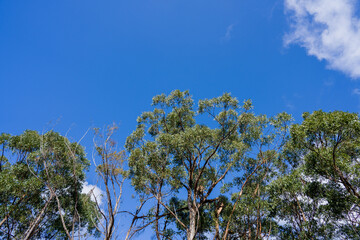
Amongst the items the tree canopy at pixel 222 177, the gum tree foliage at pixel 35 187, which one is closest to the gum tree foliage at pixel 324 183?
the tree canopy at pixel 222 177

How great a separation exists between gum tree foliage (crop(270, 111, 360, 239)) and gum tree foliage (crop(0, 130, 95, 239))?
514 inches

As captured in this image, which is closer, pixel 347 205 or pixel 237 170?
pixel 347 205

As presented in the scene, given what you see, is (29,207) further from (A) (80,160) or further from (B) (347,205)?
(B) (347,205)

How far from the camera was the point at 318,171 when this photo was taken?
12.7 metres

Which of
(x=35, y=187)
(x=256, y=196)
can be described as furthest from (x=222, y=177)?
(x=35, y=187)

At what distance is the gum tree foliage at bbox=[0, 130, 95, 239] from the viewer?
12707 millimetres

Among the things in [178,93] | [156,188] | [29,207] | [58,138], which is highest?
[178,93]

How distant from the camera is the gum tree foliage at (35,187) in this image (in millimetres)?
12707

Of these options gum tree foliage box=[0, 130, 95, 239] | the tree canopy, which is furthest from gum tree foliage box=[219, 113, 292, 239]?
gum tree foliage box=[0, 130, 95, 239]

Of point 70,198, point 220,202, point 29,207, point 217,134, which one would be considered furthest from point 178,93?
point 29,207

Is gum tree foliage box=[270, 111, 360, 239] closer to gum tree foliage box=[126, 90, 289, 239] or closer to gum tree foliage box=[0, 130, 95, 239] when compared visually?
gum tree foliage box=[126, 90, 289, 239]

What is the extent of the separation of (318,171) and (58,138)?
18.3m

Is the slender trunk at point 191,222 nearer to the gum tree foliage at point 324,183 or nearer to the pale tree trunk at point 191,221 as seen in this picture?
the pale tree trunk at point 191,221

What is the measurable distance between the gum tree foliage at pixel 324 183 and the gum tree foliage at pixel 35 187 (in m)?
13.1
